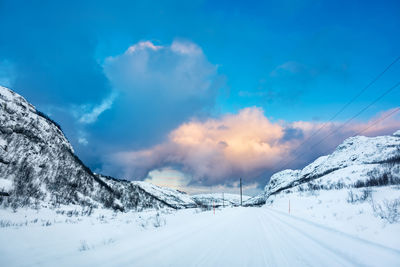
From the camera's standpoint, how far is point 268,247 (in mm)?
5348

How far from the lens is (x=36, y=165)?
41.7 meters

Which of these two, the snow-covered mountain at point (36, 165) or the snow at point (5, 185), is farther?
the snow-covered mountain at point (36, 165)

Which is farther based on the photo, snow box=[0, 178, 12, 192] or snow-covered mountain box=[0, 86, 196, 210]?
snow-covered mountain box=[0, 86, 196, 210]

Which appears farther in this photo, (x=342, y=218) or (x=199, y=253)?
(x=342, y=218)

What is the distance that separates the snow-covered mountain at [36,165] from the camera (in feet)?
113

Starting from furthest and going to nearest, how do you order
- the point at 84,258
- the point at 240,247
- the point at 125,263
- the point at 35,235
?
the point at 35,235
the point at 240,247
the point at 84,258
the point at 125,263

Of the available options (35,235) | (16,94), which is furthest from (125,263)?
(16,94)

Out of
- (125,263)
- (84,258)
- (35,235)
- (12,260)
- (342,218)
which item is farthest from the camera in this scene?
(342,218)

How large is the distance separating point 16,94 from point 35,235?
61.3 meters

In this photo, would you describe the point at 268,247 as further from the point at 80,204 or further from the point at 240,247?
the point at 80,204

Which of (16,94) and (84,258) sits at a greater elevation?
(16,94)

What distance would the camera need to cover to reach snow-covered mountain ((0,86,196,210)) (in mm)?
34312

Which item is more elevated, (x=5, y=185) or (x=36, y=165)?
(x=36, y=165)

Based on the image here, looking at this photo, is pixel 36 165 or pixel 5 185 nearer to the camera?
pixel 5 185
